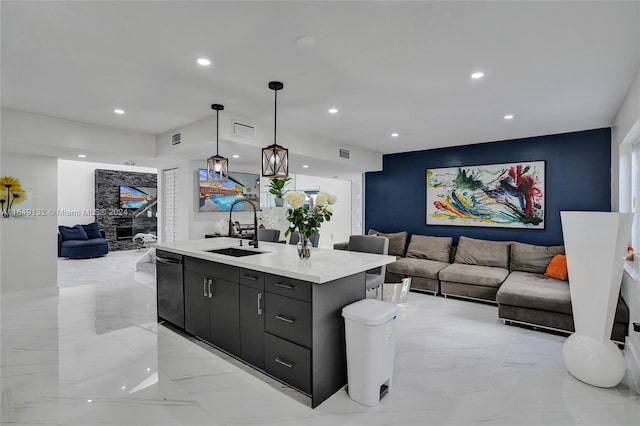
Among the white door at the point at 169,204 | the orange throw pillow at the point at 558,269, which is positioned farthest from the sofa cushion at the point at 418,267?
the white door at the point at 169,204

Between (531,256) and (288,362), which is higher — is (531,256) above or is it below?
above

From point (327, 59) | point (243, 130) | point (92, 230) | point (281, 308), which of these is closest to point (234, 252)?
point (281, 308)

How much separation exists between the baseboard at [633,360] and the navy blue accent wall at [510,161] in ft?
7.24

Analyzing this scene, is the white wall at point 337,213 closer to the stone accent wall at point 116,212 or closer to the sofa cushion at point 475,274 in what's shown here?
the sofa cushion at point 475,274

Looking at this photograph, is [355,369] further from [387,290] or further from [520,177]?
[520,177]

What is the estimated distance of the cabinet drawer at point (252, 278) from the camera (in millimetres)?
2547

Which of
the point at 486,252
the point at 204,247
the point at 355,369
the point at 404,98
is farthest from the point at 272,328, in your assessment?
the point at 486,252

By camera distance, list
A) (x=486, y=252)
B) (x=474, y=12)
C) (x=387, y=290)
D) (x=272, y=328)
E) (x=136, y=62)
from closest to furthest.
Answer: (x=474, y=12)
(x=272, y=328)
(x=136, y=62)
(x=387, y=290)
(x=486, y=252)

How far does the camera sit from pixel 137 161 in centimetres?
581

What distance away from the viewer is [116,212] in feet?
31.7

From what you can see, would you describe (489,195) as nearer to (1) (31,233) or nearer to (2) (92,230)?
(1) (31,233)

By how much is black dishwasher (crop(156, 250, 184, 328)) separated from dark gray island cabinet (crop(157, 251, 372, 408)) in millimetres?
565

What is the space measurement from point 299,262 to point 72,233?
833cm

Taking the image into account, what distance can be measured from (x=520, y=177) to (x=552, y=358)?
3.14 meters
